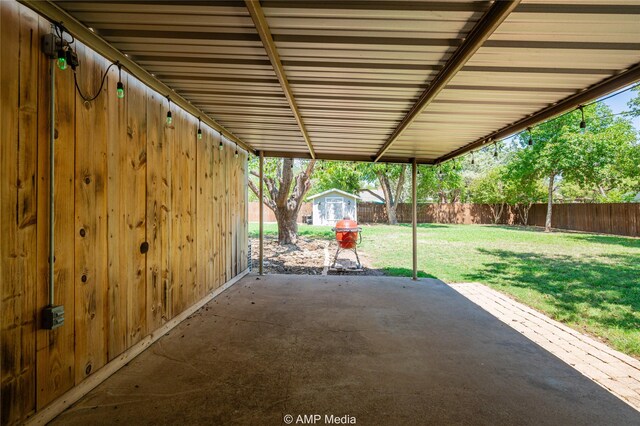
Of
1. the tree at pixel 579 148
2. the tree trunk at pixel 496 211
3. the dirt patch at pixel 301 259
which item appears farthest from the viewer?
the tree trunk at pixel 496 211

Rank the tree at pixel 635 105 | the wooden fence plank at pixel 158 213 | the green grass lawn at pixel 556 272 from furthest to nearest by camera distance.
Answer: the tree at pixel 635 105 < the green grass lawn at pixel 556 272 < the wooden fence plank at pixel 158 213

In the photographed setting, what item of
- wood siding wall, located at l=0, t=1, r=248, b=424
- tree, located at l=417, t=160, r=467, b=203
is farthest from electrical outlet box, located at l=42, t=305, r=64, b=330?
tree, located at l=417, t=160, r=467, b=203

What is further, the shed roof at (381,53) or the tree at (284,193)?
the tree at (284,193)

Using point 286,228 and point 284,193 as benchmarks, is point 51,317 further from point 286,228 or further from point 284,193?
point 286,228

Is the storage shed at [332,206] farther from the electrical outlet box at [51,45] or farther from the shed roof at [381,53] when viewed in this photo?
the electrical outlet box at [51,45]

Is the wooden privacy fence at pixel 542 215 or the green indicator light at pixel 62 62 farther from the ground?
the green indicator light at pixel 62 62

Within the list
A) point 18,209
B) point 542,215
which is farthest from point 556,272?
point 542,215

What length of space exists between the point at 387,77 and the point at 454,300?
10.6ft

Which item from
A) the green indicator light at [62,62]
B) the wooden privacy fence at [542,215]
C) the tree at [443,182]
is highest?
the tree at [443,182]

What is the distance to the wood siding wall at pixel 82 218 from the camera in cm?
156

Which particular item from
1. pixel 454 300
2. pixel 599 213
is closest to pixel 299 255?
pixel 454 300

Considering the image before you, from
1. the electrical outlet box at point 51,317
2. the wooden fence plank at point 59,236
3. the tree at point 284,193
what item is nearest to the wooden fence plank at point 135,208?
the wooden fence plank at point 59,236

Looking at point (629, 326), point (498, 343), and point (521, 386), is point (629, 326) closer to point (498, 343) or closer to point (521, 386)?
point (498, 343)

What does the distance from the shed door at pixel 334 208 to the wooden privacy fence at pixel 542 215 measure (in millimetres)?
2280
